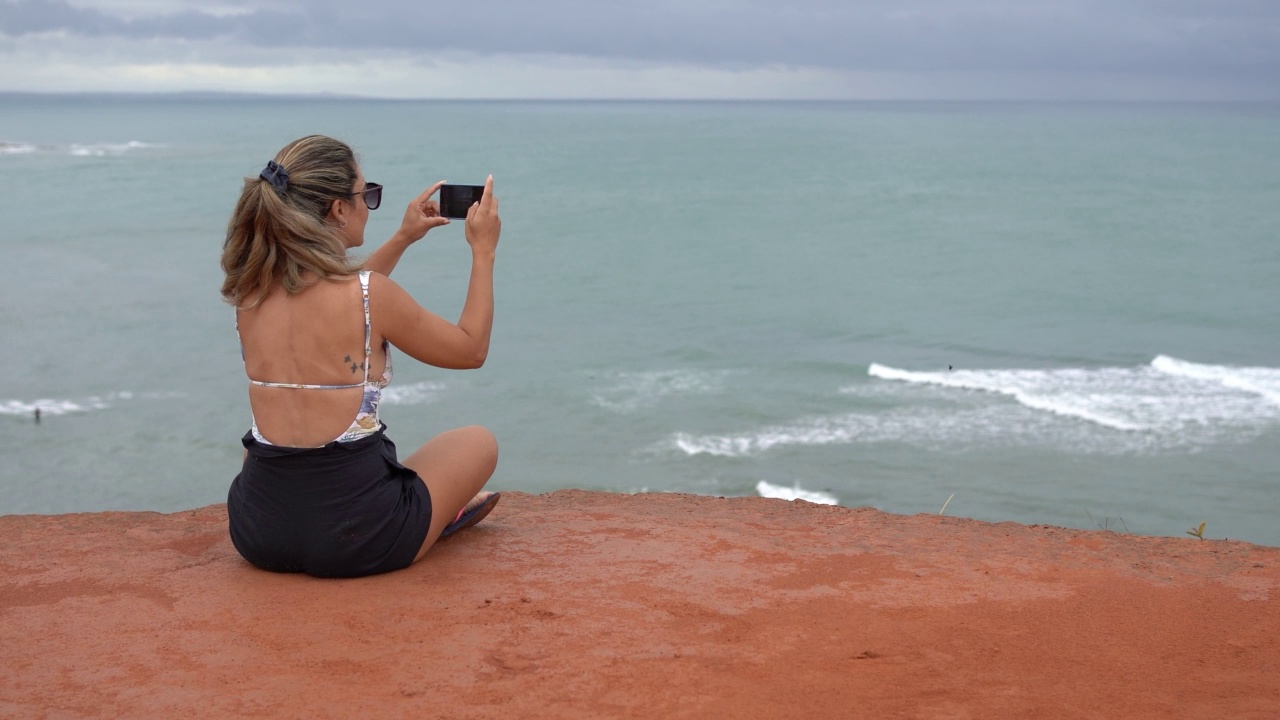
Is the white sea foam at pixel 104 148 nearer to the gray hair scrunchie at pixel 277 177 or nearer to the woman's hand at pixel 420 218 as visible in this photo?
the woman's hand at pixel 420 218

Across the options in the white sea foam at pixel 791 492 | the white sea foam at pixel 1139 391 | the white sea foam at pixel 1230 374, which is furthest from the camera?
the white sea foam at pixel 1230 374

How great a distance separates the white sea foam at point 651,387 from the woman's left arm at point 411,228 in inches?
470

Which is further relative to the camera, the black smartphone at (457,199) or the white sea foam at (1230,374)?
the white sea foam at (1230,374)

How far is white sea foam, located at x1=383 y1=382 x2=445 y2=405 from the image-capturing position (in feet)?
53.5

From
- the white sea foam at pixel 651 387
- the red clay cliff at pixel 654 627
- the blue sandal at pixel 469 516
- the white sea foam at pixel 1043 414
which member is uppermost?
the blue sandal at pixel 469 516

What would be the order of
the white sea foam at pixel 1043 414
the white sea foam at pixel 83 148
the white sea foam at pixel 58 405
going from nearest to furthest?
the white sea foam at pixel 1043 414 < the white sea foam at pixel 58 405 < the white sea foam at pixel 83 148

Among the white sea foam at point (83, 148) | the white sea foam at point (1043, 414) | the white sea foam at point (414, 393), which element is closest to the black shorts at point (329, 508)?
the white sea foam at point (1043, 414)

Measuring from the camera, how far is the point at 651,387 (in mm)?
17609

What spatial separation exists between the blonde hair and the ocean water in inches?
183

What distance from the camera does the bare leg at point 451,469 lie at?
13.3 feet

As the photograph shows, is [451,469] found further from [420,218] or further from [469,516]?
[420,218]

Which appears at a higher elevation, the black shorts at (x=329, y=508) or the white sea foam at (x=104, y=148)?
the black shorts at (x=329, y=508)

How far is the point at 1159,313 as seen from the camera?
2375 centimetres

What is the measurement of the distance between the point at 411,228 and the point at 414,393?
1285 centimetres
